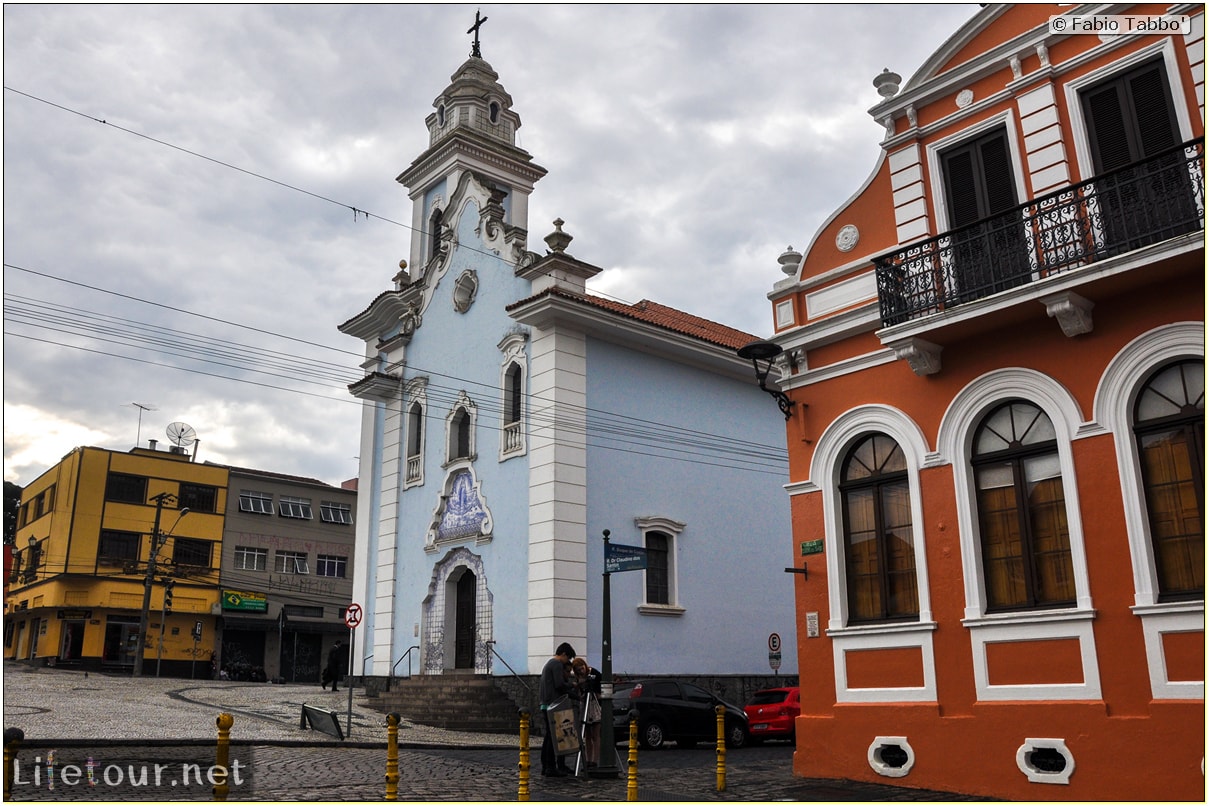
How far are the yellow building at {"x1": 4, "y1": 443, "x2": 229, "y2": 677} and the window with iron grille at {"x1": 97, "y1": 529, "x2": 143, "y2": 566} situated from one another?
1.9 inches

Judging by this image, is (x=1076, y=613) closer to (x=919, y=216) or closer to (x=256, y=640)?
(x=919, y=216)

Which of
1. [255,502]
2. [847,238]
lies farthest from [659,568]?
[255,502]

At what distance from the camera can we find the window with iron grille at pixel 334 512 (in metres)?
55.7

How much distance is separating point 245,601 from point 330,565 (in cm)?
591

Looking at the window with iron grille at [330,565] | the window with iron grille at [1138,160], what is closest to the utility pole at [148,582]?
the window with iron grille at [330,565]

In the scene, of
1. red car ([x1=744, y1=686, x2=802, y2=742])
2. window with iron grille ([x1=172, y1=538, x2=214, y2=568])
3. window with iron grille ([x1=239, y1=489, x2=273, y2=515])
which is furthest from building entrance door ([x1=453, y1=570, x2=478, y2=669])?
window with iron grille ([x1=239, y1=489, x2=273, y2=515])

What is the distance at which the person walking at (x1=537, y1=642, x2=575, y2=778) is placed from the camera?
12.9 meters

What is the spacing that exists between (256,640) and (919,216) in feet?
153

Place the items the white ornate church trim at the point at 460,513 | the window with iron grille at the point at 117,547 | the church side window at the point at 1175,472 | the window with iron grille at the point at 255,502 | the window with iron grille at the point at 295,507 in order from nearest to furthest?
the church side window at the point at 1175,472, the white ornate church trim at the point at 460,513, the window with iron grille at the point at 117,547, the window with iron grille at the point at 255,502, the window with iron grille at the point at 295,507

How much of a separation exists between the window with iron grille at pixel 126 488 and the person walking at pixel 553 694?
41686 mm

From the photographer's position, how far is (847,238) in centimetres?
1388

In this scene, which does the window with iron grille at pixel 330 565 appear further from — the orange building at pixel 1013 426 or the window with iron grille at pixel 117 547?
the orange building at pixel 1013 426

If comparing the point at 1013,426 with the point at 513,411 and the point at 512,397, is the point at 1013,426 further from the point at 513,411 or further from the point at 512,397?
the point at 512,397

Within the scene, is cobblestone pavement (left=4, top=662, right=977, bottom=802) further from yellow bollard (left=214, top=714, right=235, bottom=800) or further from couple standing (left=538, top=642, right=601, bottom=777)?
yellow bollard (left=214, top=714, right=235, bottom=800)
